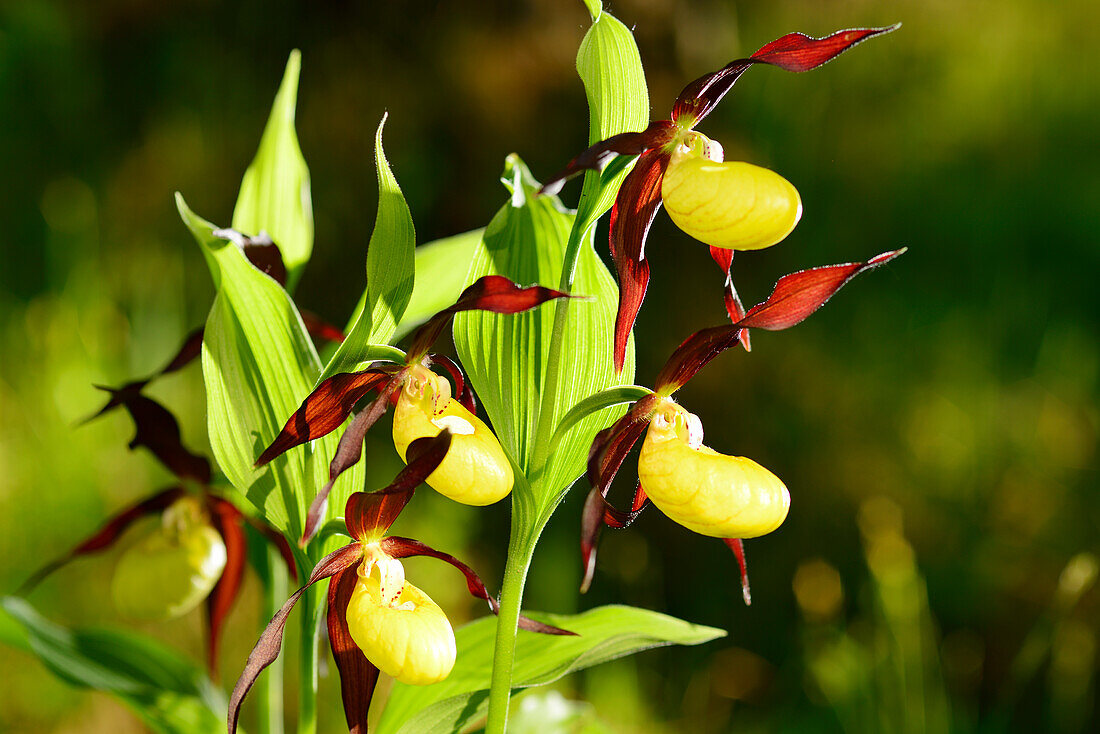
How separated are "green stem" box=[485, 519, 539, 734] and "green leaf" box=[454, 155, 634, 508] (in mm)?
31

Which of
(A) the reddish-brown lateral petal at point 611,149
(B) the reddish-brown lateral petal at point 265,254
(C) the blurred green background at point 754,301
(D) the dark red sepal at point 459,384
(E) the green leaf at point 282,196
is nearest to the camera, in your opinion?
(A) the reddish-brown lateral petal at point 611,149

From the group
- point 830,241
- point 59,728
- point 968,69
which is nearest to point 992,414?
point 830,241

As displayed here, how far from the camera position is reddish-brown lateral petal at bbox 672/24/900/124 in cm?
46

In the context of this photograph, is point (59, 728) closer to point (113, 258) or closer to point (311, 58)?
point (113, 258)

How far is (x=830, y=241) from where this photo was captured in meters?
2.11

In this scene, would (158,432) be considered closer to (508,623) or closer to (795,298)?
(508,623)

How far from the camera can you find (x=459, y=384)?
58 centimetres

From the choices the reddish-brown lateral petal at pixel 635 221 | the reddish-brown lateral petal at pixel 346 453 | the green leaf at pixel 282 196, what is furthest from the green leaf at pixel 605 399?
the green leaf at pixel 282 196

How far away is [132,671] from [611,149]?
2.22 ft

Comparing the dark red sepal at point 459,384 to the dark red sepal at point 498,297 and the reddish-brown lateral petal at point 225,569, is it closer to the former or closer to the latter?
the dark red sepal at point 498,297

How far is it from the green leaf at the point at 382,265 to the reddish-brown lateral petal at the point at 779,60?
0.19m

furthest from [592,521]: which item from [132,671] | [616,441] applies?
[132,671]

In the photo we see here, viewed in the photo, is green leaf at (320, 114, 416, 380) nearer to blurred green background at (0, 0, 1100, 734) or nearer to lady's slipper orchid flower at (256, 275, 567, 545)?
lady's slipper orchid flower at (256, 275, 567, 545)

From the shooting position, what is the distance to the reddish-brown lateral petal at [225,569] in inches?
30.3
